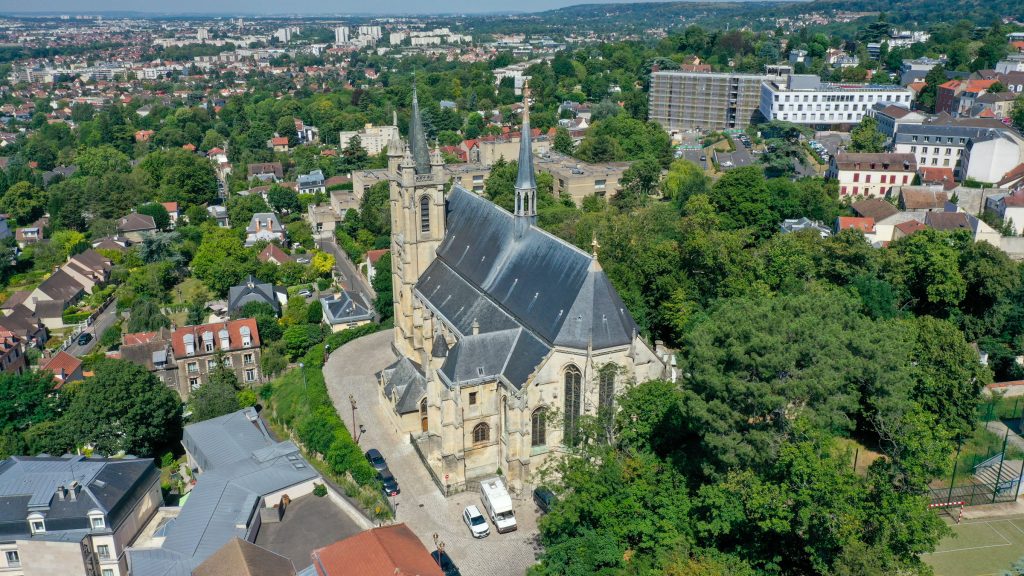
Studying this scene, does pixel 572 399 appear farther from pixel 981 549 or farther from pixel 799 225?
pixel 799 225

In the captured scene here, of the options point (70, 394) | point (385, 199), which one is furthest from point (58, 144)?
point (70, 394)

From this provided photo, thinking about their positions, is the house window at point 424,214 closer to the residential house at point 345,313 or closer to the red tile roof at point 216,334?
the residential house at point 345,313

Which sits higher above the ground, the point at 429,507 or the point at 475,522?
the point at 475,522

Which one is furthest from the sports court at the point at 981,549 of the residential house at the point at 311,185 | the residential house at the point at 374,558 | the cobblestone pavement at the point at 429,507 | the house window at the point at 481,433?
the residential house at the point at 311,185

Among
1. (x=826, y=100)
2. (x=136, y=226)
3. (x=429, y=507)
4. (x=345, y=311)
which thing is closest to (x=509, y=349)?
(x=429, y=507)

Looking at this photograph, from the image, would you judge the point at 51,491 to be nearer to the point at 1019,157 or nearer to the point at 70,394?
the point at 70,394

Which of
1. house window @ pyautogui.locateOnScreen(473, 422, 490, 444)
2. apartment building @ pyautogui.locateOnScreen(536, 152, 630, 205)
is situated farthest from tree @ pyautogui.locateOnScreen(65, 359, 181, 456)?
→ apartment building @ pyautogui.locateOnScreen(536, 152, 630, 205)

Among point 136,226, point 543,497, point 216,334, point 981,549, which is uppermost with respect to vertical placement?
point 216,334

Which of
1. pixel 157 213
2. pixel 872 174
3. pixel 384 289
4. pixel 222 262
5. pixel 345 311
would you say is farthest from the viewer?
pixel 157 213

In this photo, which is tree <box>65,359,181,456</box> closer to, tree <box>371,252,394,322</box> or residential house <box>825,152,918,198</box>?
tree <box>371,252,394,322</box>
